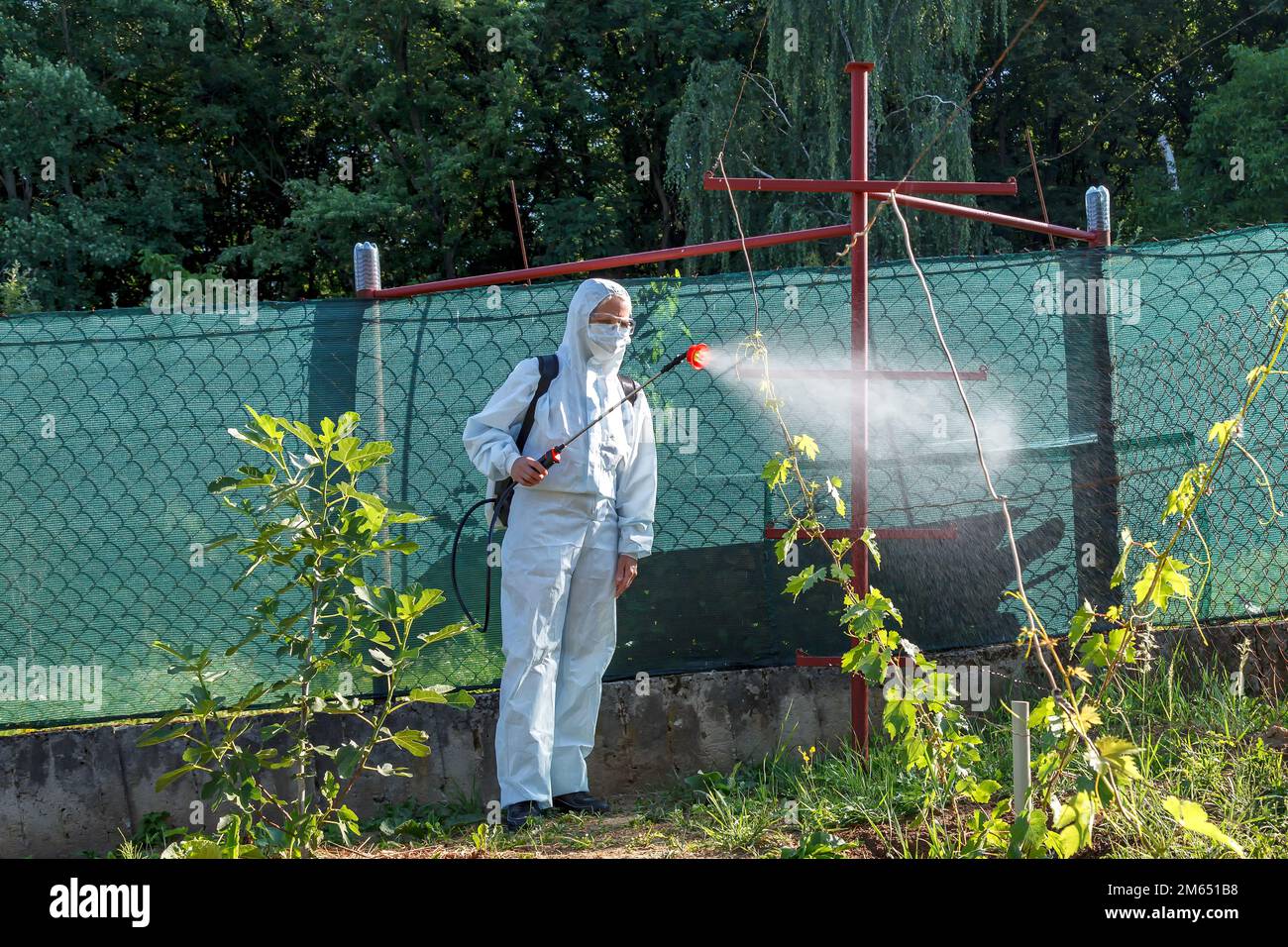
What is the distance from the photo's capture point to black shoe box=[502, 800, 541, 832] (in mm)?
3895

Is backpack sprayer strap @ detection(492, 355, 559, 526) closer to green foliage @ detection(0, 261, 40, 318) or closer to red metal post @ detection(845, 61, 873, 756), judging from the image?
red metal post @ detection(845, 61, 873, 756)

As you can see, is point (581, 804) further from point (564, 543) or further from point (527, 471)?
point (527, 471)

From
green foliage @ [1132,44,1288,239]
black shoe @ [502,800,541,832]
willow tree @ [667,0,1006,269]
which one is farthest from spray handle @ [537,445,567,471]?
green foliage @ [1132,44,1288,239]

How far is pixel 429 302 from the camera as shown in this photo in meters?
4.56

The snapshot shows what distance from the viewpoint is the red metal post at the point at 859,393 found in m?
4.20

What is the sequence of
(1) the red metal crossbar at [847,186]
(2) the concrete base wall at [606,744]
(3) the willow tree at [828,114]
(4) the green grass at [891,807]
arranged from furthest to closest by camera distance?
(3) the willow tree at [828,114], (2) the concrete base wall at [606,744], (1) the red metal crossbar at [847,186], (4) the green grass at [891,807]

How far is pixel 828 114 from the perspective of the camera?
17.9 meters

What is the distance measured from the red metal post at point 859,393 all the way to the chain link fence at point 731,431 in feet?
0.46

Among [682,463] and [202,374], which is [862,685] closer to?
[682,463]

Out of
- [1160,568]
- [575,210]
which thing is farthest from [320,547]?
[575,210]

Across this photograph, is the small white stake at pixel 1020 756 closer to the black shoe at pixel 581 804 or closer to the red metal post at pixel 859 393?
the red metal post at pixel 859 393

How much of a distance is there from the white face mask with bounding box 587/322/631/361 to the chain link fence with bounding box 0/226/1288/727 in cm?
43

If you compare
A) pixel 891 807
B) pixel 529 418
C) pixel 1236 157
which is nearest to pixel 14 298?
pixel 529 418

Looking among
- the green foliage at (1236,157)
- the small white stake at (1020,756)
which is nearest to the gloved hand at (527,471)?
the small white stake at (1020,756)
